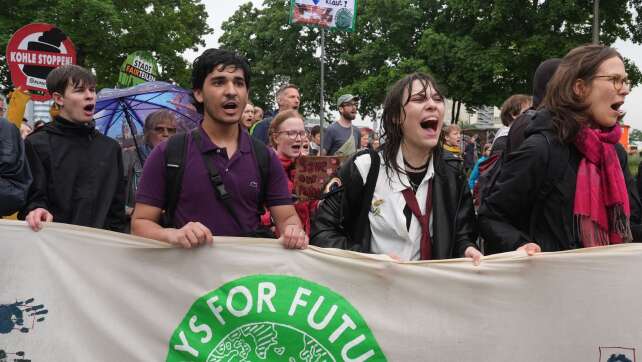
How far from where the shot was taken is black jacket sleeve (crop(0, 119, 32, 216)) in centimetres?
320

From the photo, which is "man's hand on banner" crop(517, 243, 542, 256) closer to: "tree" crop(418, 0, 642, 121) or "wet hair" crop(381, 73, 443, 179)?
"wet hair" crop(381, 73, 443, 179)

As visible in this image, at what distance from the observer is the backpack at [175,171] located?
281 cm

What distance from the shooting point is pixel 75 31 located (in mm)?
28625

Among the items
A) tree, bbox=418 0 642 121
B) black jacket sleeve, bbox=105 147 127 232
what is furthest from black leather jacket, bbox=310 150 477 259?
tree, bbox=418 0 642 121

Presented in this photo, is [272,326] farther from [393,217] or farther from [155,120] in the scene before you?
[155,120]

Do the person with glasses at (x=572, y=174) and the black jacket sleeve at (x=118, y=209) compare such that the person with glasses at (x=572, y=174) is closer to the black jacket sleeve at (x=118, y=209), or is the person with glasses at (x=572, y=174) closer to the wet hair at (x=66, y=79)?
the black jacket sleeve at (x=118, y=209)

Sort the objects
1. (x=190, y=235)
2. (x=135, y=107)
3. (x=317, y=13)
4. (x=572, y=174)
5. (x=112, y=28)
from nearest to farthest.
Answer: (x=190, y=235) < (x=572, y=174) < (x=135, y=107) < (x=317, y=13) < (x=112, y=28)

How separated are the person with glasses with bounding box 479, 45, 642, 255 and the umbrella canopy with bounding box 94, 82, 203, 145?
14.0 feet

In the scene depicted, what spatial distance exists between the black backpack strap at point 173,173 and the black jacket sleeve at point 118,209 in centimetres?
102

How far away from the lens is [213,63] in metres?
3.02

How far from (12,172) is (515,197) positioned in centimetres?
241

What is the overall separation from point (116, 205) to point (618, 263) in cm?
264

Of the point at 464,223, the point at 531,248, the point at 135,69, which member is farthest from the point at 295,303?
the point at 135,69

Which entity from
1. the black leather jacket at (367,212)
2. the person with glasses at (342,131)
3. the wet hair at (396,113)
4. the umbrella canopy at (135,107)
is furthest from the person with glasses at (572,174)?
the person with glasses at (342,131)
